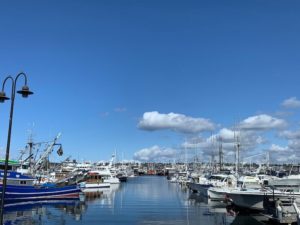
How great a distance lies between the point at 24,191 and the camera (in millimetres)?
67625

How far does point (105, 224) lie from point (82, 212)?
501 inches

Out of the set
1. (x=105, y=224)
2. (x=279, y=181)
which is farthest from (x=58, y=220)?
(x=279, y=181)

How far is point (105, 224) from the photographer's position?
41469mm

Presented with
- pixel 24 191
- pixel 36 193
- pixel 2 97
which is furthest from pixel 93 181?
pixel 2 97

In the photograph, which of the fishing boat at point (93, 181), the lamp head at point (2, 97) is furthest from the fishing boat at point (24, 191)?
the lamp head at point (2, 97)

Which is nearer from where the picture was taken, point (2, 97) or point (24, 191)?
point (2, 97)

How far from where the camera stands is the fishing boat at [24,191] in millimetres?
65938

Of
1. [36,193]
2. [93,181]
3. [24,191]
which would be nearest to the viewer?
[24,191]

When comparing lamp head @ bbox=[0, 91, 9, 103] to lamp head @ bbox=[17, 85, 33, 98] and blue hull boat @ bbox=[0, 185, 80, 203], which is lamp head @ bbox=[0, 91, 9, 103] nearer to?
lamp head @ bbox=[17, 85, 33, 98]

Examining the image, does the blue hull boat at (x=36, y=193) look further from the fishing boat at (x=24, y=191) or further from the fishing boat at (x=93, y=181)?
the fishing boat at (x=93, y=181)

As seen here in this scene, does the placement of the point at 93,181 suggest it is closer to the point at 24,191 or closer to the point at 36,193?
the point at 36,193

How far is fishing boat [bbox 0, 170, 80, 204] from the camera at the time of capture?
2596 inches

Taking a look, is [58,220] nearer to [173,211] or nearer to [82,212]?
[82,212]

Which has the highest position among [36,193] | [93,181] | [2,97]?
[2,97]
